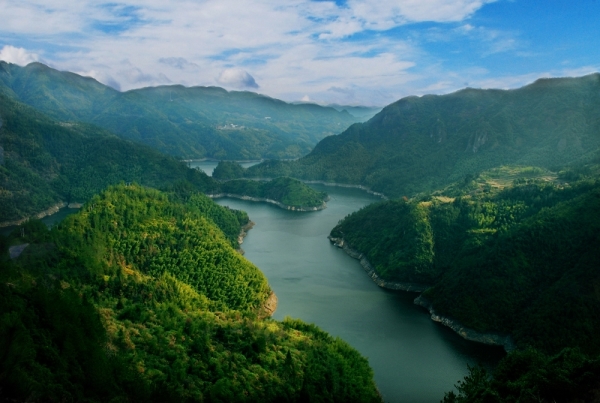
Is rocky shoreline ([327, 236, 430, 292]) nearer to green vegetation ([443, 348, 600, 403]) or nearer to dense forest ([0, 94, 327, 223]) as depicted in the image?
green vegetation ([443, 348, 600, 403])

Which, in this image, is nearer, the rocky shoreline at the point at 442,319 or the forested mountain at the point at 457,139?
the rocky shoreline at the point at 442,319

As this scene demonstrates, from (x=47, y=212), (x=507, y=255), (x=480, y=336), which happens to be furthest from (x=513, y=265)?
(x=47, y=212)

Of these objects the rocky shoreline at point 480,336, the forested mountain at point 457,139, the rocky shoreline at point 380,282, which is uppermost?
the forested mountain at point 457,139

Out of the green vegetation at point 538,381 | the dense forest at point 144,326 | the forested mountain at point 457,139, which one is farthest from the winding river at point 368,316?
the forested mountain at point 457,139

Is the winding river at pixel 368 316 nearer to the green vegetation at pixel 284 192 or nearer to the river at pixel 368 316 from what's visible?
the river at pixel 368 316

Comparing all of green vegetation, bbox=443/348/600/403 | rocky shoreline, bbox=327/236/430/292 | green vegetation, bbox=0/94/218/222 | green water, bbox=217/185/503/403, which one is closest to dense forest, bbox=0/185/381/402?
green water, bbox=217/185/503/403

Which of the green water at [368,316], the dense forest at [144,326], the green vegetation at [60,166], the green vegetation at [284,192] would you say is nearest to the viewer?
the dense forest at [144,326]
